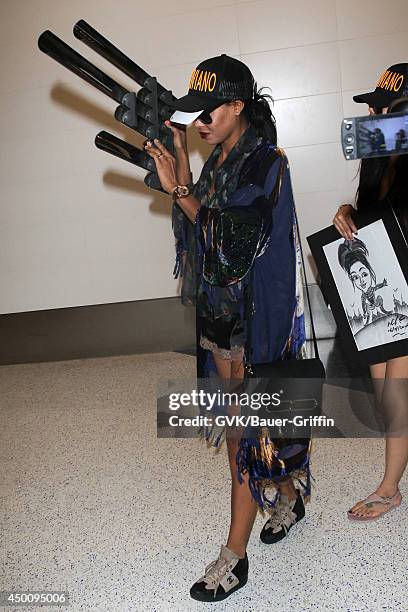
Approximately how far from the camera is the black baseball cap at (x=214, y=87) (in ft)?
6.51

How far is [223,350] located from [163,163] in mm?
539

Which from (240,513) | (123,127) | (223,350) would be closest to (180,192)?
(223,350)

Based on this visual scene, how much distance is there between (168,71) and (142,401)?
204 centimetres

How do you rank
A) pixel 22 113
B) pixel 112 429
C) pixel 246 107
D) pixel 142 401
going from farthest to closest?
pixel 22 113 → pixel 142 401 → pixel 112 429 → pixel 246 107

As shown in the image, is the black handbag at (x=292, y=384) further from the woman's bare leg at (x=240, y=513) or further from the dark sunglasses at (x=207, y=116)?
the dark sunglasses at (x=207, y=116)

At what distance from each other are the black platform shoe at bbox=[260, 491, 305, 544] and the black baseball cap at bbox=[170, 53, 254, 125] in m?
1.23

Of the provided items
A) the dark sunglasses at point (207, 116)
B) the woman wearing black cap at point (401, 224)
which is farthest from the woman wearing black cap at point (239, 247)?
the woman wearing black cap at point (401, 224)

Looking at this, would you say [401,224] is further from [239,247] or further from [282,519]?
[282,519]

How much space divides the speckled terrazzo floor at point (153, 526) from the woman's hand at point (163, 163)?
1.10m

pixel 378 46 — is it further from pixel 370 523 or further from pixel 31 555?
pixel 31 555

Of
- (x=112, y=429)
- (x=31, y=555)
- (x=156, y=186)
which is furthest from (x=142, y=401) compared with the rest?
(x=156, y=186)

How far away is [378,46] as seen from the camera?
4.43 m

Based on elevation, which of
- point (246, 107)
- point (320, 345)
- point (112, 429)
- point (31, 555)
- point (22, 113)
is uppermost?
point (22, 113)

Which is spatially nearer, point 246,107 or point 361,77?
point 246,107
